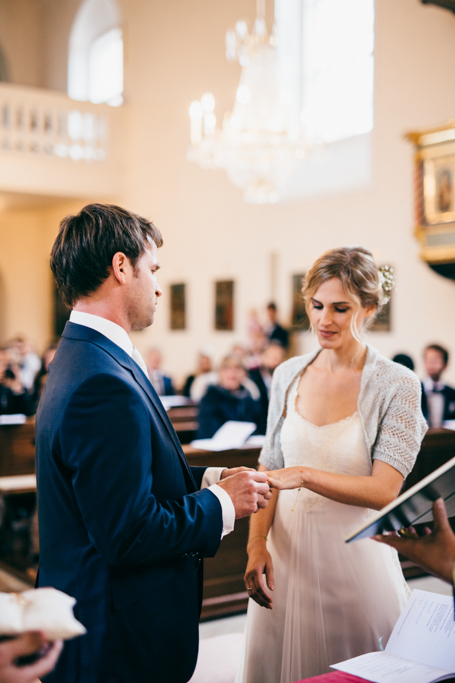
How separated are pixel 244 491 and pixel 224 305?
9257 mm

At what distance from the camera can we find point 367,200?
27.6 feet

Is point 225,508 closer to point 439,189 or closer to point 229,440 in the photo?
point 229,440

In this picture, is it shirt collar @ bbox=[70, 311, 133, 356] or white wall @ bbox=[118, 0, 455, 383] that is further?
white wall @ bbox=[118, 0, 455, 383]

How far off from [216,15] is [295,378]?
390 inches

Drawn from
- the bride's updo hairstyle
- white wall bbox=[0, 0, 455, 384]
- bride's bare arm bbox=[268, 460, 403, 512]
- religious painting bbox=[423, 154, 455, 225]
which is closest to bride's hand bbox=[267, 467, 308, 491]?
bride's bare arm bbox=[268, 460, 403, 512]

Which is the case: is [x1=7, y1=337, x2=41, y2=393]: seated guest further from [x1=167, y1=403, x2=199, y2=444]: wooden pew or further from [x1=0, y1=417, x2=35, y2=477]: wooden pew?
[x1=0, y1=417, x2=35, y2=477]: wooden pew

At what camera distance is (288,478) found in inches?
75.9

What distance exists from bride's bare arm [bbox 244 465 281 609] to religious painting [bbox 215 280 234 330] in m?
8.51

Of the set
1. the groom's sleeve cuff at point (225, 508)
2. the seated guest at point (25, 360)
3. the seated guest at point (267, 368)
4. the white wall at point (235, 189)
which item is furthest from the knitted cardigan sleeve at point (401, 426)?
the seated guest at point (25, 360)

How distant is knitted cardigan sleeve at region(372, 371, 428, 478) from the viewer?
2.04 meters

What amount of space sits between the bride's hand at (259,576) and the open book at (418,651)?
0.44 m

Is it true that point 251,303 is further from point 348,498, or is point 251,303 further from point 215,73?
point 348,498

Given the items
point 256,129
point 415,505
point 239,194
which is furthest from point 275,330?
point 415,505

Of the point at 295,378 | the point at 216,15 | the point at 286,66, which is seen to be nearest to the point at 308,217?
the point at 286,66
